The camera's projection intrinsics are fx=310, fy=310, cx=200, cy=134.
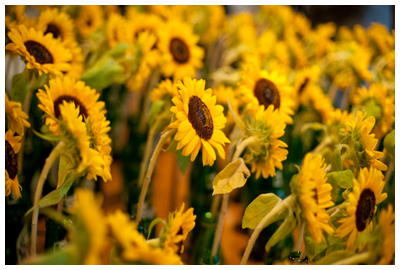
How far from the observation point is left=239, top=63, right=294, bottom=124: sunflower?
22.1 inches

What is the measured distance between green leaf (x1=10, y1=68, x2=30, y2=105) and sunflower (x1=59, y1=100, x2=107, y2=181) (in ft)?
0.65

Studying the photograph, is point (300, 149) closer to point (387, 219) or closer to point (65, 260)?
point (387, 219)

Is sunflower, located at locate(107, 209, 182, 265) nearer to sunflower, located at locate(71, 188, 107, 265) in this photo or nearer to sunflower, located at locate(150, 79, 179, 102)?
sunflower, located at locate(71, 188, 107, 265)

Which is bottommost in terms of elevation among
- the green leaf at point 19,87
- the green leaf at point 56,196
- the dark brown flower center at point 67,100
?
the green leaf at point 56,196

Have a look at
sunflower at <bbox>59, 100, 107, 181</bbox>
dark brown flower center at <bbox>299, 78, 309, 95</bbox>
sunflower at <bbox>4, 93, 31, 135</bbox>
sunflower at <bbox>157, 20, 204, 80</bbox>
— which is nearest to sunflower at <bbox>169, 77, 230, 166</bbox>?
sunflower at <bbox>59, 100, 107, 181</bbox>

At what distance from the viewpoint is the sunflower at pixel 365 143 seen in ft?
1.37

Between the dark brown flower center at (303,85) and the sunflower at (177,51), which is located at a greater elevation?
the sunflower at (177,51)

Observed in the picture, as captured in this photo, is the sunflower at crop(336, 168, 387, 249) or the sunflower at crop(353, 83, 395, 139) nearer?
the sunflower at crop(336, 168, 387, 249)

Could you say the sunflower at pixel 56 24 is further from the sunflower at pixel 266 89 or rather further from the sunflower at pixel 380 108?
the sunflower at pixel 380 108

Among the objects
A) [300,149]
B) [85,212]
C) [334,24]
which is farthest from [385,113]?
[334,24]

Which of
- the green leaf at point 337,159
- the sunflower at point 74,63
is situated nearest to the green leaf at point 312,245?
the green leaf at point 337,159

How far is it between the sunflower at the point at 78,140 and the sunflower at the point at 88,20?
1.75ft

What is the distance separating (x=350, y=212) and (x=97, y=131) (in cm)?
32

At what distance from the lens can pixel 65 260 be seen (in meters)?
0.23
